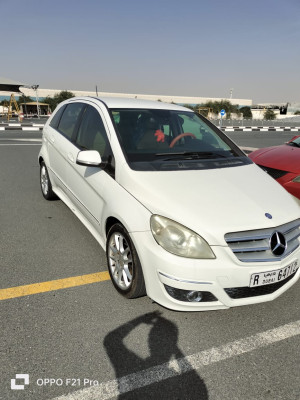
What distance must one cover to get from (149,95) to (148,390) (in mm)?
83723

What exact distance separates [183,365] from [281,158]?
152 inches

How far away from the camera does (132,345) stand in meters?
2.07

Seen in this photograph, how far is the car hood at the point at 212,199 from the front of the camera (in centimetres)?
208

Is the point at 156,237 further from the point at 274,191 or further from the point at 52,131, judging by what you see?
the point at 52,131

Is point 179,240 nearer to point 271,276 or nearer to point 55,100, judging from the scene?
point 271,276

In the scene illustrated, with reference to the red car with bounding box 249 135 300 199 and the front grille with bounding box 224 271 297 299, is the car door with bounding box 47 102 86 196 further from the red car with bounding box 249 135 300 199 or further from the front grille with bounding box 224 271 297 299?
the red car with bounding box 249 135 300 199

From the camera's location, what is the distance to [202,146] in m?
3.26

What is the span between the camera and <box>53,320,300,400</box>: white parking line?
1.73 m

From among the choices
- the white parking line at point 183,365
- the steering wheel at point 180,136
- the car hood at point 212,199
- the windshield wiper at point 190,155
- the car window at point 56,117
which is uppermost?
the car window at point 56,117

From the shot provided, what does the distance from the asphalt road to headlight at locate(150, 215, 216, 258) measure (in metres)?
0.65

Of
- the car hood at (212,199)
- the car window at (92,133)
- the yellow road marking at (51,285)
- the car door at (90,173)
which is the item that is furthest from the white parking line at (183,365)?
the car window at (92,133)

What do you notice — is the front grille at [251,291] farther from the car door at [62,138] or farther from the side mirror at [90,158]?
the car door at [62,138]

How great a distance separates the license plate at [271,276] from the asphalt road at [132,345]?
1.38 feet

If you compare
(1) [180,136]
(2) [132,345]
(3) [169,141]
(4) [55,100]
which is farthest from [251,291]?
(4) [55,100]
